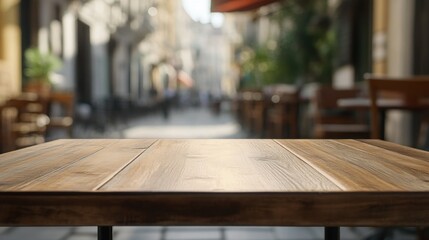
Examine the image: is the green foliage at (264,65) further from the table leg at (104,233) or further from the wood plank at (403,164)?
the table leg at (104,233)

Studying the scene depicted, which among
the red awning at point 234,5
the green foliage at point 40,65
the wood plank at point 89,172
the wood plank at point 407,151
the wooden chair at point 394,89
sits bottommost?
the wood plank at point 407,151

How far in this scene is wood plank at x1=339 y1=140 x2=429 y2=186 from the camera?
1.03m

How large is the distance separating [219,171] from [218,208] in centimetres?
26

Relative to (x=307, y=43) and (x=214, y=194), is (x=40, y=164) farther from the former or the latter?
(x=307, y=43)

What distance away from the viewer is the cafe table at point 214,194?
897 millimetres

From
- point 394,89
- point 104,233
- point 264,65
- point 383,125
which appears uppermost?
point 264,65

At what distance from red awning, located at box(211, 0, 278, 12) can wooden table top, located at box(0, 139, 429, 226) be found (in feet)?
12.3

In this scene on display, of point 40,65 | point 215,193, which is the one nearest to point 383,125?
point 215,193

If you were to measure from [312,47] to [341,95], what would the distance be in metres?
6.11

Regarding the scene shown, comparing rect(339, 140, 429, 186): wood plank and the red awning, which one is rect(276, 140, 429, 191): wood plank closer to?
rect(339, 140, 429, 186): wood plank

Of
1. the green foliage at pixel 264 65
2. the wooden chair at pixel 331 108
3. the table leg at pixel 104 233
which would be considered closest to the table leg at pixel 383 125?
the wooden chair at pixel 331 108

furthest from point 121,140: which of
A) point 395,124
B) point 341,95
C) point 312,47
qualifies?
point 312,47

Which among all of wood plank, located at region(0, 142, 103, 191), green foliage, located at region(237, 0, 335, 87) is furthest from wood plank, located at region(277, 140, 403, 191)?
green foliage, located at region(237, 0, 335, 87)

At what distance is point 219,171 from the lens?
115 centimetres
